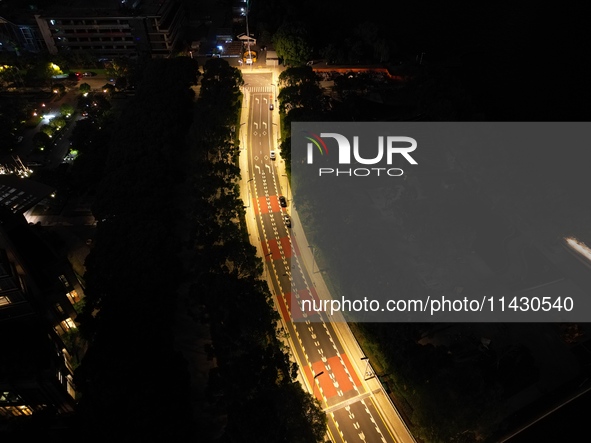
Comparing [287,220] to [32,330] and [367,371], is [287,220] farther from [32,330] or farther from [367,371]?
[32,330]

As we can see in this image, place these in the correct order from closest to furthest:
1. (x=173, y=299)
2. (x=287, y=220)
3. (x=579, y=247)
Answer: (x=173, y=299), (x=579, y=247), (x=287, y=220)

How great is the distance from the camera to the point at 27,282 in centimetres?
6275

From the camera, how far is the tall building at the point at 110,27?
456 ft

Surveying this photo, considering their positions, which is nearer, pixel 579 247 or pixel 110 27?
pixel 579 247

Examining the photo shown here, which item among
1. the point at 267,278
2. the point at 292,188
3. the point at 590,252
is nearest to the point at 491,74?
the point at 590,252

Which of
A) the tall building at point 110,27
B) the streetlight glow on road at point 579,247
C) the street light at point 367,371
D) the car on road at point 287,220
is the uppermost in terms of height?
the tall building at point 110,27

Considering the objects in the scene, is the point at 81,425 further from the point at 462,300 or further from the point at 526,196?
the point at 526,196

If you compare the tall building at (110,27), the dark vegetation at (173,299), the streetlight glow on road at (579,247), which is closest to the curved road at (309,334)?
the dark vegetation at (173,299)

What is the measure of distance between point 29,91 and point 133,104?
4786 centimetres

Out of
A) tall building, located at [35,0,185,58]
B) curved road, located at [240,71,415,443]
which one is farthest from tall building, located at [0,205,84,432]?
tall building, located at [35,0,185,58]

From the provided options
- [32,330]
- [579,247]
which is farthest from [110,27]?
[579,247]

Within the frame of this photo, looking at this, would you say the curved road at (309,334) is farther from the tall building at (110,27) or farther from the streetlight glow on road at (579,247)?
the tall building at (110,27)

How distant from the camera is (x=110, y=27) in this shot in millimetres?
141625

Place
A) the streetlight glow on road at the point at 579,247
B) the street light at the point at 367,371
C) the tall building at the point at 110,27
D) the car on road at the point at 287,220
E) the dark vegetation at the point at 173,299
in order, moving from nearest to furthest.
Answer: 1. the dark vegetation at the point at 173,299
2. the street light at the point at 367,371
3. the streetlight glow on road at the point at 579,247
4. the car on road at the point at 287,220
5. the tall building at the point at 110,27
